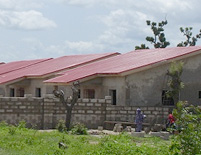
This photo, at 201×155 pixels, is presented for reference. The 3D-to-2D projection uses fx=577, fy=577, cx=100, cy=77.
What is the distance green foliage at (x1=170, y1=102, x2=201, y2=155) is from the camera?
456 inches

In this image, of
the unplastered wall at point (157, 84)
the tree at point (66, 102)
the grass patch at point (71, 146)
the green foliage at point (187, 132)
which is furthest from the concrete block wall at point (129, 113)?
the green foliage at point (187, 132)

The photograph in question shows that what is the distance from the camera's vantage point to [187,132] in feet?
38.1

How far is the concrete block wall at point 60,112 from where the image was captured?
78.2 ft

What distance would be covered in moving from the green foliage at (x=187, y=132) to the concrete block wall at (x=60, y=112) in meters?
12.7

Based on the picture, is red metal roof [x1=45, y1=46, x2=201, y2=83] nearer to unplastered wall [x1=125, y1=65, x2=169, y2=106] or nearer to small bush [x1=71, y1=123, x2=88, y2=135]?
unplastered wall [x1=125, y1=65, x2=169, y2=106]

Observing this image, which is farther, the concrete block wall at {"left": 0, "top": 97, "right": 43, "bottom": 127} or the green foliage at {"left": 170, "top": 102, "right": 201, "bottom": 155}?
the concrete block wall at {"left": 0, "top": 97, "right": 43, "bottom": 127}

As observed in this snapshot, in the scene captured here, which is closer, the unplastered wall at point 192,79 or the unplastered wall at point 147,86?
the unplastered wall at point 147,86

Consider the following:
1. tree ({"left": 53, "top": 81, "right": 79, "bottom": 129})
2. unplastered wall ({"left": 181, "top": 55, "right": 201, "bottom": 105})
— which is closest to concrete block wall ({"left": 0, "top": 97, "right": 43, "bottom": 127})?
tree ({"left": 53, "top": 81, "right": 79, "bottom": 129})

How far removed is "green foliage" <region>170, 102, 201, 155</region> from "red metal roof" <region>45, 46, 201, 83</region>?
44.1ft

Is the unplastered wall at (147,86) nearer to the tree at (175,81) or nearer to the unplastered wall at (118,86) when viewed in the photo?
the unplastered wall at (118,86)

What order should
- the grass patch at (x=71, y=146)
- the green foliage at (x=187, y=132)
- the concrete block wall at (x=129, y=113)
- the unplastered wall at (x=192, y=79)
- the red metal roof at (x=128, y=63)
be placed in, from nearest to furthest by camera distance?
the green foliage at (x=187, y=132) < the grass patch at (x=71, y=146) < the concrete block wall at (x=129, y=113) < the red metal roof at (x=128, y=63) < the unplastered wall at (x=192, y=79)

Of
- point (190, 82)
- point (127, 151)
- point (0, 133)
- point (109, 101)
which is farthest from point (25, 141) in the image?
point (190, 82)

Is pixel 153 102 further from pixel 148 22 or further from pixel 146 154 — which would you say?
pixel 148 22

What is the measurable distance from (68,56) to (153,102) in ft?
49.9
